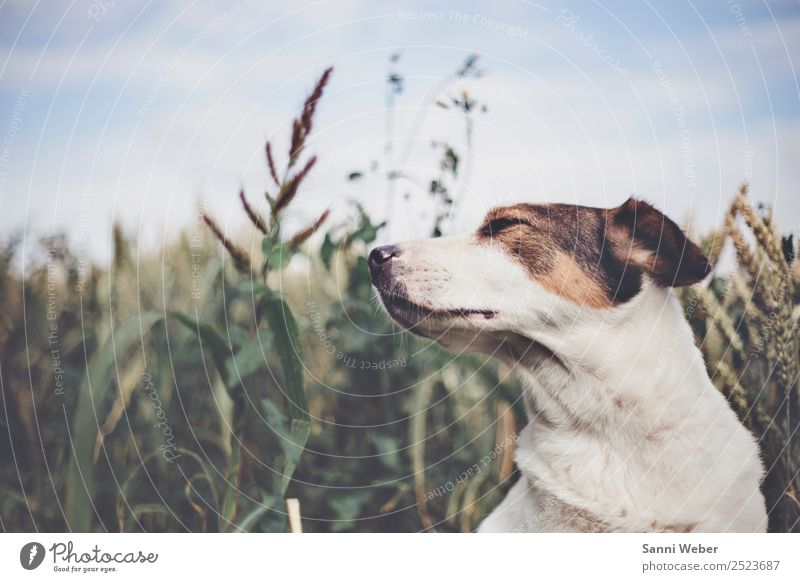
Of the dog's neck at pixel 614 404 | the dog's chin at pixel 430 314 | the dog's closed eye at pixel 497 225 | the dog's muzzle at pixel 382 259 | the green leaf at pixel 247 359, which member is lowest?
the dog's neck at pixel 614 404

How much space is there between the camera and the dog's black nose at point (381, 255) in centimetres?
239

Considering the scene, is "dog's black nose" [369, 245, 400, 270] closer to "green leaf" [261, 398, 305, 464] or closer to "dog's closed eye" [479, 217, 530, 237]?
"dog's closed eye" [479, 217, 530, 237]

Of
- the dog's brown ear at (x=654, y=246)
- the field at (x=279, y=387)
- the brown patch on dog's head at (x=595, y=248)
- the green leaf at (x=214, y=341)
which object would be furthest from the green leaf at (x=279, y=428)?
the dog's brown ear at (x=654, y=246)

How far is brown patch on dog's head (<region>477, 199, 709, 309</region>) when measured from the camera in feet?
8.05

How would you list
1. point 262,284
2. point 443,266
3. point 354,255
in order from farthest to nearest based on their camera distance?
point 354,255 → point 262,284 → point 443,266

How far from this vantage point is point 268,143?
2.67m

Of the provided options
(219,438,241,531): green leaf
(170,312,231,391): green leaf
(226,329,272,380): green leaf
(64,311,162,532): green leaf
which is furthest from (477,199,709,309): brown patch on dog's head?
(64,311,162,532): green leaf

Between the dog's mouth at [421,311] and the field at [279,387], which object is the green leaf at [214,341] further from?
the dog's mouth at [421,311]

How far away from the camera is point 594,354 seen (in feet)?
8.00

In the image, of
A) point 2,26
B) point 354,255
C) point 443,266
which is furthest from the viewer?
point 354,255
